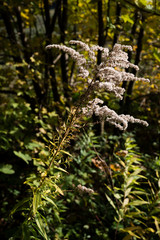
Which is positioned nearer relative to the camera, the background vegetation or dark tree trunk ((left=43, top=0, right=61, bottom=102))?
the background vegetation

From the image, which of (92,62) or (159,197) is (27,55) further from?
(159,197)

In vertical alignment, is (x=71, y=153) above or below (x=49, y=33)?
below

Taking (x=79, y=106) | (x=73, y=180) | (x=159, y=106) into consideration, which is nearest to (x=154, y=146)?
(x=159, y=106)

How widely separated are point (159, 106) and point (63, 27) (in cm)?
324

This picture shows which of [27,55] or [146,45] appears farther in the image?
[146,45]

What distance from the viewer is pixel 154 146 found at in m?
4.07

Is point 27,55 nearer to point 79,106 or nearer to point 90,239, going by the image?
point 79,106

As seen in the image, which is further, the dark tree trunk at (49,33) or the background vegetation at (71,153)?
the dark tree trunk at (49,33)

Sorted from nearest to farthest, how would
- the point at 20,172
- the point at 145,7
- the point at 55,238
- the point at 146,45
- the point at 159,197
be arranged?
1. the point at 145,7
2. the point at 55,238
3. the point at 159,197
4. the point at 20,172
5. the point at 146,45

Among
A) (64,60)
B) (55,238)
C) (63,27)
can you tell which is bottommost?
(55,238)

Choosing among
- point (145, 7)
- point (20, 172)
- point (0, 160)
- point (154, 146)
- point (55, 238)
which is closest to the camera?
point (145, 7)

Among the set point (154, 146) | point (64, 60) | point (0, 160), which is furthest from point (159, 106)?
point (0, 160)

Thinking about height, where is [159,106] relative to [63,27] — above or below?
below

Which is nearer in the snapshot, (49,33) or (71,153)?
(71,153)
